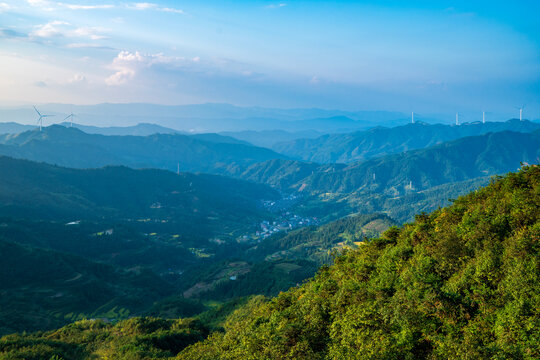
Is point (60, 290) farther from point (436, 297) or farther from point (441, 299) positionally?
point (441, 299)

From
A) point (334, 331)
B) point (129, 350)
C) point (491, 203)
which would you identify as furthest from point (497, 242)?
point (129, 350)

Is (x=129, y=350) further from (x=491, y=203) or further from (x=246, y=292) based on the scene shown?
(x=246, y=292)

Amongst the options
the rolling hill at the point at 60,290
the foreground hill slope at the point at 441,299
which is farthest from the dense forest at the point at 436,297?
the rolling hill at the point at 60,290

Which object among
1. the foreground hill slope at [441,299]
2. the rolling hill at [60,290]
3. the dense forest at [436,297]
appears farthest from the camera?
the rolling hill at [60,290]

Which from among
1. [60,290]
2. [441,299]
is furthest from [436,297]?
[60,290]

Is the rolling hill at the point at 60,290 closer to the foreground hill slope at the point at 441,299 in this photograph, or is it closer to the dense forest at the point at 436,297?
the dense forest at the point at 436,297

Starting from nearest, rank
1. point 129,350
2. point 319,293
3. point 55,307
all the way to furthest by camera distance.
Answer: point 319,293 < point 129,350 < point 55,307
